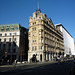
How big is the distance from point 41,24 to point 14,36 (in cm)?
1808

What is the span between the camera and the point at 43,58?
51312mm

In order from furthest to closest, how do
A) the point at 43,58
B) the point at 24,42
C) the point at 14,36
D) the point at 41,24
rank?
the point at 24,42, the point at 14,36, the point at 41,24, the point at 43,58

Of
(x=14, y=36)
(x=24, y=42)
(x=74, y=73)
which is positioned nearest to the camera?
(x=74, y=73)

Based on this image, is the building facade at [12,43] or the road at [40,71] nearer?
the road at [40,71]

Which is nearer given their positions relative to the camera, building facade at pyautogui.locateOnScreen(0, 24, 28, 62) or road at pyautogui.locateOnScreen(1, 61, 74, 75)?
road at pyautogui.locateOnScreen(1, 61, 74, 75)

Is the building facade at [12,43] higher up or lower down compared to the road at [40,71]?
higher up

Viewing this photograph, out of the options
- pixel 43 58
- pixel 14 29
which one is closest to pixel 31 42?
pixel 43 58

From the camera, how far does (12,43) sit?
192ft

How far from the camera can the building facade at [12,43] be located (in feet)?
186

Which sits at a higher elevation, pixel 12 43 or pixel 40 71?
pixel 12 43

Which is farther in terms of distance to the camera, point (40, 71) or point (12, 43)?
point (12, 43)

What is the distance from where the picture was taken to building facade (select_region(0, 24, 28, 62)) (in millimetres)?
56781

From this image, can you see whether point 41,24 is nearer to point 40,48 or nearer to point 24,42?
point 40,48

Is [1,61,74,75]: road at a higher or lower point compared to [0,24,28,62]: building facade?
lower
